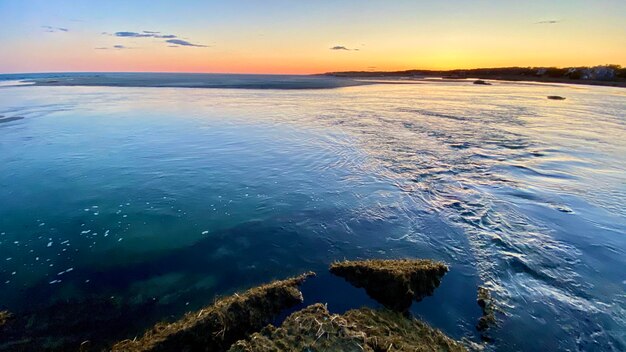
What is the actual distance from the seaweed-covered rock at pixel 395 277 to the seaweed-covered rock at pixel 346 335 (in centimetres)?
62

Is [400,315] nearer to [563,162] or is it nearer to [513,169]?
[513,169]

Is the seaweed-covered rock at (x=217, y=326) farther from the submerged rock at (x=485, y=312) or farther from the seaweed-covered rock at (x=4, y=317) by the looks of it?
the submerged rock at (x=485, y=312)

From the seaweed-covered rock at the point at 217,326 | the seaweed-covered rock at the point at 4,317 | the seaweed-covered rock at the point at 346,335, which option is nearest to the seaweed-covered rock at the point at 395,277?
the seaweed-covered rock at the point at 346,335

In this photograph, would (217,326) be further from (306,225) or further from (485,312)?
(485,312)

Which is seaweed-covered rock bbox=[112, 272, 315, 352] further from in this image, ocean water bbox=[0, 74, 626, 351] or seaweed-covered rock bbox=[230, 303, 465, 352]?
ocean water bbox=[0, 74, 626, 351]

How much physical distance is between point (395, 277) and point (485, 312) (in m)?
1.75

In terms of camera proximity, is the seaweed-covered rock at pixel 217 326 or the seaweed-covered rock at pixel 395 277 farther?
the seaweed-covered rock at pixel 395 277

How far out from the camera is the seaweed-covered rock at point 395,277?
6223 millimetres

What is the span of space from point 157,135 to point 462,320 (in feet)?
63.8

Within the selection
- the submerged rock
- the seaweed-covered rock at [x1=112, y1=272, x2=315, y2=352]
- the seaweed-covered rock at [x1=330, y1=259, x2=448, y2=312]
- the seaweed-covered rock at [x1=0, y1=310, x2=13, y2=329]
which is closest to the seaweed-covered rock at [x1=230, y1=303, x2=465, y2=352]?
the seaweed-covered rock at [x1=112, y1=272, x2=315, y2=352]

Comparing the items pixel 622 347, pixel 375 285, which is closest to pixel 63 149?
pixel 375 285

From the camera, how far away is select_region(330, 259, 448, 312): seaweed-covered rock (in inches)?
245

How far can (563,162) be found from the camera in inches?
612

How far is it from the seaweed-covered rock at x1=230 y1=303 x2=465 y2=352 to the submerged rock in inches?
30.3
